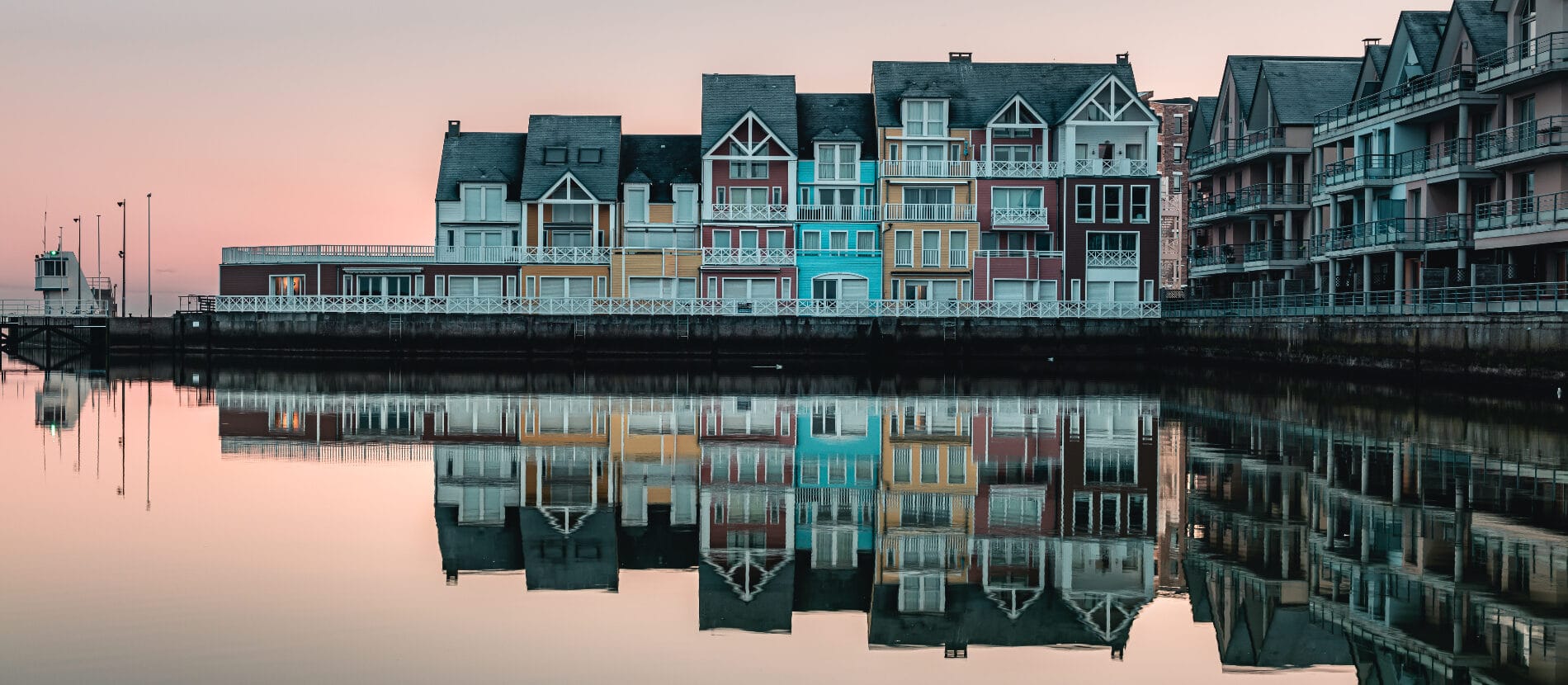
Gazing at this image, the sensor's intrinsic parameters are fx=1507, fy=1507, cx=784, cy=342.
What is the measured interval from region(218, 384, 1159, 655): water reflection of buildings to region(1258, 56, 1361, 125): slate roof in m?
32.2

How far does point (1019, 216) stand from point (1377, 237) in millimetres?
18296

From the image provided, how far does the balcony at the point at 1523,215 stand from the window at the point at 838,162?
90.8 ft

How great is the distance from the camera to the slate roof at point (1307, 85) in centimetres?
5947

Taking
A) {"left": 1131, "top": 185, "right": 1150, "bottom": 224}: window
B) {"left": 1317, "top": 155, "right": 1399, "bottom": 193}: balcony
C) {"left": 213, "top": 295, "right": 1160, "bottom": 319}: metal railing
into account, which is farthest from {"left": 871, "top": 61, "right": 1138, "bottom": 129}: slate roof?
{"left": 1317, "top": 155, "right": 1399, "bottom": 193}: balcony

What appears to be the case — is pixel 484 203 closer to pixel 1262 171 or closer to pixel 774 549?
pixel 1262 171

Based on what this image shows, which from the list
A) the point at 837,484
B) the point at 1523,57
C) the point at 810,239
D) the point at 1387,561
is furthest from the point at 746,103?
the point at 1387,561

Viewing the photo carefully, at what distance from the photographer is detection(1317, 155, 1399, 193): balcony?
48438 mm

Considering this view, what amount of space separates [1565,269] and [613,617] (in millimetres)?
35426

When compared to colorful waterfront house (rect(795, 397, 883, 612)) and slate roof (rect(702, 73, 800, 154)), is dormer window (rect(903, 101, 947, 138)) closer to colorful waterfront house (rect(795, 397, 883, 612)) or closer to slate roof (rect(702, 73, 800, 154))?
slate roof (rect(702, 73, 800, 154))

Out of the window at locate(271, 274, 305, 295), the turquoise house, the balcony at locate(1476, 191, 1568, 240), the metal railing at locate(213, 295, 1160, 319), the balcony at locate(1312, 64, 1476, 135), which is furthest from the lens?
the window at locate(271, 274, 305, 295)

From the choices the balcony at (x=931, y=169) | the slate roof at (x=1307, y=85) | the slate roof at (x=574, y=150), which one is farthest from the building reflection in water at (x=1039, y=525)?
→ the slate roof at (x=574, y=150)

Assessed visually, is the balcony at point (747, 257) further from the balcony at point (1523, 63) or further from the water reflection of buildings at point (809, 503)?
the water reflection of buildings at point (809, 503)

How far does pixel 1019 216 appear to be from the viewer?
63031 millimetres

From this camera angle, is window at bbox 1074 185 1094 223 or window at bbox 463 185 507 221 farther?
window at bbox 463 185 507 221
